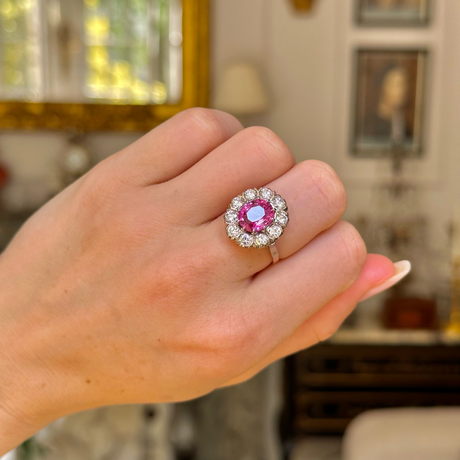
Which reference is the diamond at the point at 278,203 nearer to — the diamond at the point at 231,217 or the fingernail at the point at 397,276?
the diamond at the point at 231,217

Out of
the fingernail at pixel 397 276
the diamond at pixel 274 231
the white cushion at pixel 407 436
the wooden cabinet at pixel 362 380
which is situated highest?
the diamond at pixel 274 231

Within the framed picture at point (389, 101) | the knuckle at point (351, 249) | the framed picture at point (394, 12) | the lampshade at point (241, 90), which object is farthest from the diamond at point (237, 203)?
the framed picture at point (394, 12)

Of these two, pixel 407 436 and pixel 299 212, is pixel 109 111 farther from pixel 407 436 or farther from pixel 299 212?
pixel 299 212

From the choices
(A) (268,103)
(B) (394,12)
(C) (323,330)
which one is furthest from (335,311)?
(B) (394,12)

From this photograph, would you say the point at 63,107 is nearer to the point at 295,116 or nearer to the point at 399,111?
the point at 295,116

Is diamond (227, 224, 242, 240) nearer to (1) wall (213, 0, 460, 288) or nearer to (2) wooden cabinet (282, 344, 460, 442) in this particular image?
(2) wooden cabinet (282, 344, 460, 442)

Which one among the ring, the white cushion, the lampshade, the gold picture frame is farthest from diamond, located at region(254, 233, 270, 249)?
the gold picture frame
